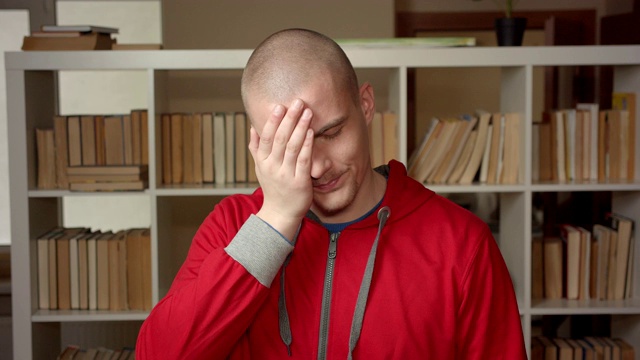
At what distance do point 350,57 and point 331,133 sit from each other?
59.2 inches

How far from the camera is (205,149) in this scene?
10.1 ft

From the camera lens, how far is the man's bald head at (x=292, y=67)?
139 centimetres

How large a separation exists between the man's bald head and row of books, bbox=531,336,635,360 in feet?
6.73

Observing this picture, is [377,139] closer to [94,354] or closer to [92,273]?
[92,273]

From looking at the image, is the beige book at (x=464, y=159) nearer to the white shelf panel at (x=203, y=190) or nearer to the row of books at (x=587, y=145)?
the row of books at (x=587, y=145)

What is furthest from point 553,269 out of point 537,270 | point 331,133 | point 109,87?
point 109,87

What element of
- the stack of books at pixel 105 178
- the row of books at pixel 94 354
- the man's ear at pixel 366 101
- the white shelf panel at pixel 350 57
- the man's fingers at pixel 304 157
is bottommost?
the row of books at pixel 94 354

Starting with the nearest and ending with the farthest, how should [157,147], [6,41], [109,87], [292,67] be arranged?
[292,67]
[157,147]
[6,41]
[109,87]

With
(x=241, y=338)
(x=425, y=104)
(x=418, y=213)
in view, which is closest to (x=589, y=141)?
(x=425, y=104)

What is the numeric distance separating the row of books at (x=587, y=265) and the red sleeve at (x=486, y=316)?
1.72m

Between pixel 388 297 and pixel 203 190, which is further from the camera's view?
pixel 203 190

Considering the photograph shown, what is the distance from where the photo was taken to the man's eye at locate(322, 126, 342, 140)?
140cm

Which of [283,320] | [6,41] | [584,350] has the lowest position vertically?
[584,350]

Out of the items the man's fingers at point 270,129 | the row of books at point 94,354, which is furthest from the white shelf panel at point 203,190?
the man's fingers at point 270,129
